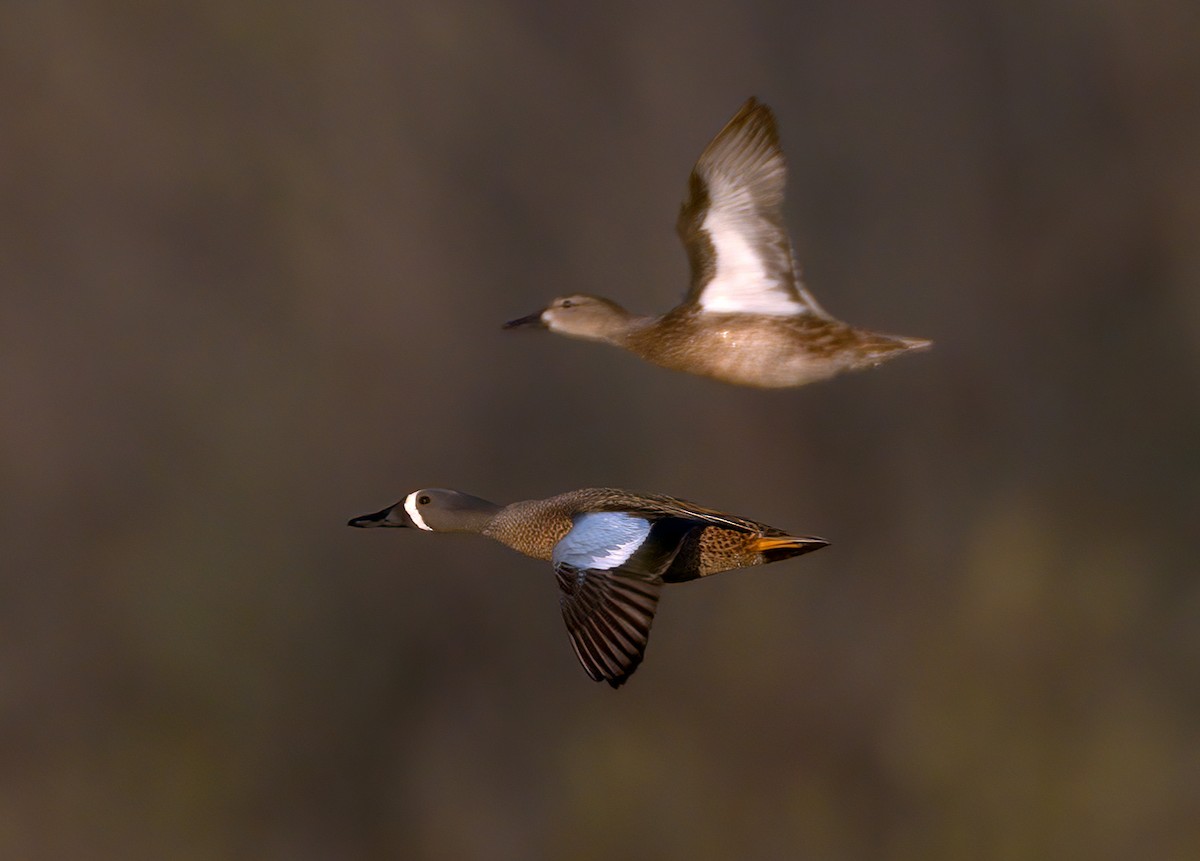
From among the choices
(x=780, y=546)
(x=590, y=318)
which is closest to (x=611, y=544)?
(x=780, y=546)

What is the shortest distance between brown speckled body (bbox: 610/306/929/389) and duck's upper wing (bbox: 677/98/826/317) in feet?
0.04

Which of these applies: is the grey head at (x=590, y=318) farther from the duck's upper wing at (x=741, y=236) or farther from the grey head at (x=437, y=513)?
the grey head at (x=437, y=513)

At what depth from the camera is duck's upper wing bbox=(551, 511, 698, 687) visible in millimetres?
713

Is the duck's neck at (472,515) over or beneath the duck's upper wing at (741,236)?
beneath

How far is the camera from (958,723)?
1888 mm

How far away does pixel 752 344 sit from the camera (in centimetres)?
102

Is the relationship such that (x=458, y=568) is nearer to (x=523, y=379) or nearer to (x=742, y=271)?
(x=523, y=379)

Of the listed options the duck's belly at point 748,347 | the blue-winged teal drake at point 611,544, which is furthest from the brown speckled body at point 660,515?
the duck's belly at point 748,347

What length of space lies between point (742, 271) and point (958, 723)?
1118 millimetres

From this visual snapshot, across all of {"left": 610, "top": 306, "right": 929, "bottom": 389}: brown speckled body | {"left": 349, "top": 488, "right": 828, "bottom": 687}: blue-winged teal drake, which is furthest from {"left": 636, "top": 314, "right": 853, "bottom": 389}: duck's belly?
{"left": 349, "top": 488, "right": 828, "bottom": 687}: blue-winged teal drake

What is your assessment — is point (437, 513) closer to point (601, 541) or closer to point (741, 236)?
point (601, 541)

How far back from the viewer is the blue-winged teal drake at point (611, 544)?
722mm

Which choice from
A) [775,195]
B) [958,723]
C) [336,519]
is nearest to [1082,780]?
[958,723]

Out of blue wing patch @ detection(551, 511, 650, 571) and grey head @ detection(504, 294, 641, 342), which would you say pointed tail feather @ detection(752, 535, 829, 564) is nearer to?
blue wing patch @ detection(551, 511, 650, 571)
